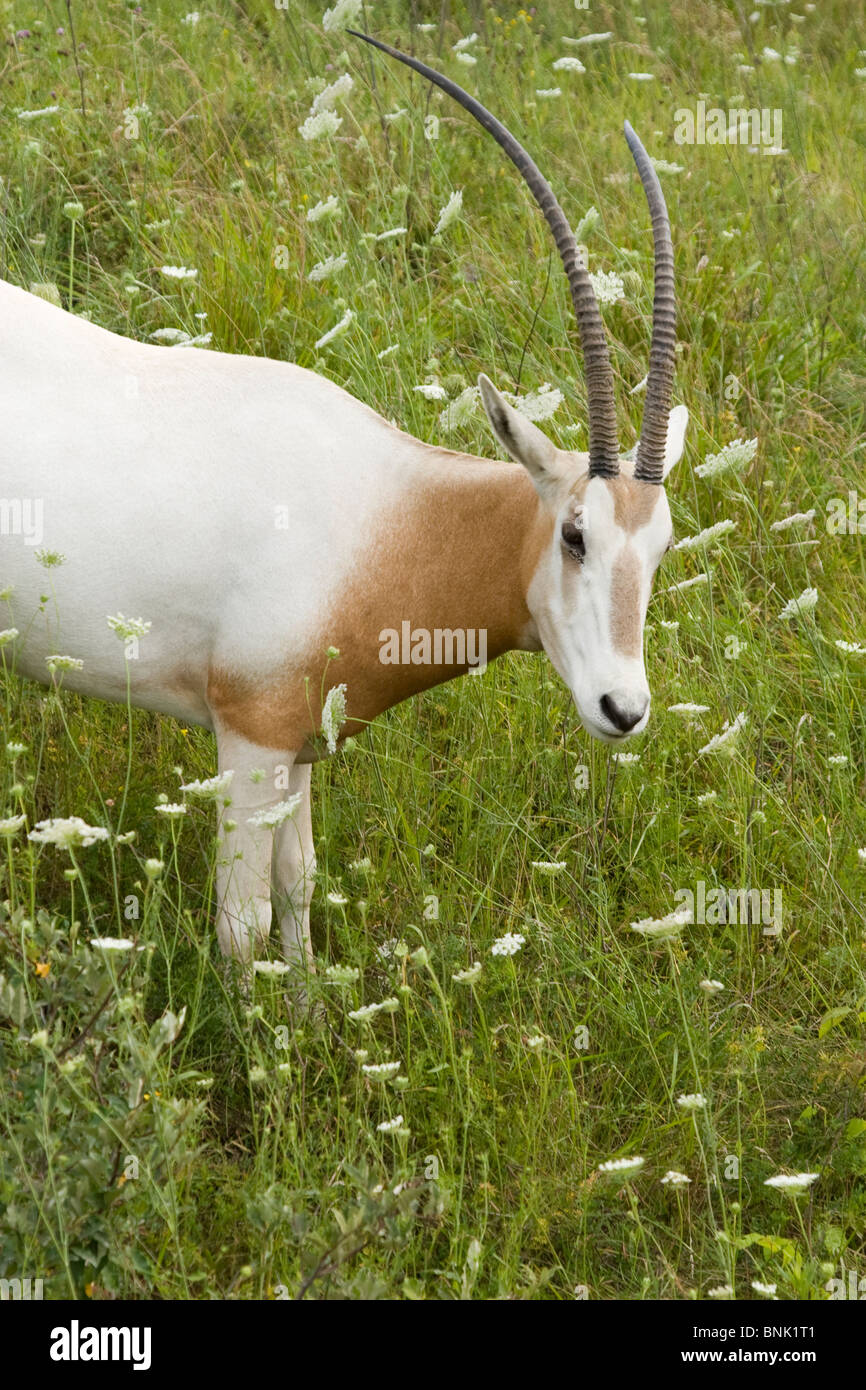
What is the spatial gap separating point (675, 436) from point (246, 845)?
1514 mm

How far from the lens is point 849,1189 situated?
3.57 m

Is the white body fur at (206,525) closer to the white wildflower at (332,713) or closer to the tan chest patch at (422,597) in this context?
the tan chest patch at (422,597)

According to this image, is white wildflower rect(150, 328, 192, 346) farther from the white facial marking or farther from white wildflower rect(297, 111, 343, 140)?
the white facial marking

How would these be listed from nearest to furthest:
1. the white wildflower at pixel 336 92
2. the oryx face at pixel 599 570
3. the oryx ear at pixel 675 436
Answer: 1. the oryx face at pixel 599 570
2. the oryx ear at pixel 675 436
3. the white wildflower at pixel 336 92

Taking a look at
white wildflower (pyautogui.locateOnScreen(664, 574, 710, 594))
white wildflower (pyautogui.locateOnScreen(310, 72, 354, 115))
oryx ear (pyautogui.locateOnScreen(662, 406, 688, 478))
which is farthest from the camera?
white wildflower (pyautogui.locateOnScreen(310, 72, 354, 115))

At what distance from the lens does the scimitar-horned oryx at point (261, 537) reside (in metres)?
3.64

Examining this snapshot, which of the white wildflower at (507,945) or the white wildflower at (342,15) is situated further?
the white wildflower at (342,15)

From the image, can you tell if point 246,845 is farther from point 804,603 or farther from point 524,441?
point 804,603

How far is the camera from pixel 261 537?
3699 mm

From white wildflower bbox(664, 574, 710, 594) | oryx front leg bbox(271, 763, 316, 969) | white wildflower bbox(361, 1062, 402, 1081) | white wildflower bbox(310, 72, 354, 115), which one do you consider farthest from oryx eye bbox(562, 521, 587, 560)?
white wildflower bbox(310, 72, 354, 115)

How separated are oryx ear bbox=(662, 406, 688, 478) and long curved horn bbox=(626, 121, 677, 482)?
0.60 feet

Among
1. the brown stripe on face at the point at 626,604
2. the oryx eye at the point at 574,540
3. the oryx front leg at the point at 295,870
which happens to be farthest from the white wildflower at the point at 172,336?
the brown stripe on face at the point at 626,604

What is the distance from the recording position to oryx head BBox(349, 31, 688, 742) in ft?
11.0
